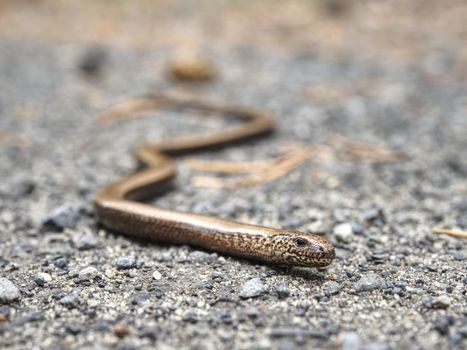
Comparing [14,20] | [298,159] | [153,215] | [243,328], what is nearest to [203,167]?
[298,159]

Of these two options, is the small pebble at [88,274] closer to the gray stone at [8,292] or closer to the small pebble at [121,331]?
the gray stone at [8,292]

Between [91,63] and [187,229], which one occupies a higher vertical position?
[91,63]

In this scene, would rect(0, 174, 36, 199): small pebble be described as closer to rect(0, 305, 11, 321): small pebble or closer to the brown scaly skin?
the brown scaly skin

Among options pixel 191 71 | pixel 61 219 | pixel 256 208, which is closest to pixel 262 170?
pixel 256 208

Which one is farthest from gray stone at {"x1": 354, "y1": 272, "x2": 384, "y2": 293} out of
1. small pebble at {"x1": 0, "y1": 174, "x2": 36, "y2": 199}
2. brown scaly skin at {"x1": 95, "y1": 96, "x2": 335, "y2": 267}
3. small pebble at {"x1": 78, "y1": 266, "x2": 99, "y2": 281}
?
small pebble at {"x1": 0, "y1": 174, "x2": 36, "y2": 199}

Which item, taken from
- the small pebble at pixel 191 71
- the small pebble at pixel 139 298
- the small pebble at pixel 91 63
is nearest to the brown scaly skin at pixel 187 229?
the small pebble at pixel 139 298

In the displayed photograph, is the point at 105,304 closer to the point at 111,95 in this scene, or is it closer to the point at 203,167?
the point at 203,167

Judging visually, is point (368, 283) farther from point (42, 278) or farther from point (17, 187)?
point (17, 187)
